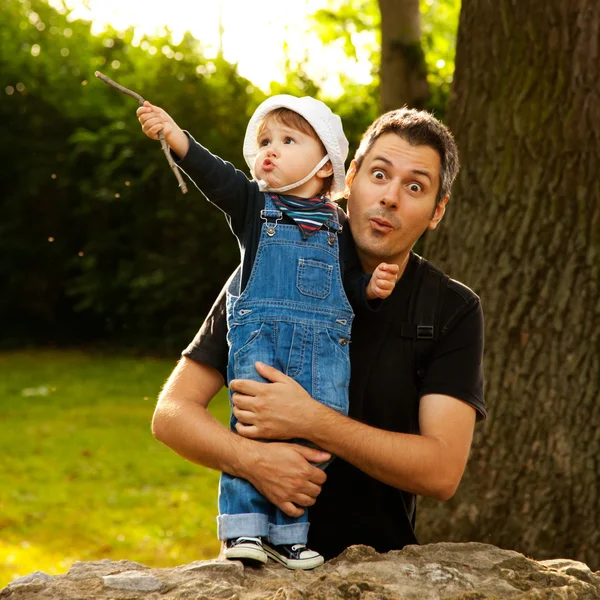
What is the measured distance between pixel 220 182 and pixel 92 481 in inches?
199

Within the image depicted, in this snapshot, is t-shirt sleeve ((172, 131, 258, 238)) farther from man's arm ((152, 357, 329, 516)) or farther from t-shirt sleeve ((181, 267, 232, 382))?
man's arm ((152, 357, 329, 516))

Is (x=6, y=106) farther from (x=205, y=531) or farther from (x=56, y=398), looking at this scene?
(x=205, y=531)

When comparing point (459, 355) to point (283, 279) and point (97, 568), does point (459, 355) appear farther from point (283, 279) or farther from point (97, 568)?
point (97, 568)

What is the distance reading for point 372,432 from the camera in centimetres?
249

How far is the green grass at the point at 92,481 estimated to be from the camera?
591 cm

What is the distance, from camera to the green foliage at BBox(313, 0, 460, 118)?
870 cm

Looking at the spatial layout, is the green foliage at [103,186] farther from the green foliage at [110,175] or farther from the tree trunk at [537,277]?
the tree trunk at [537,277]

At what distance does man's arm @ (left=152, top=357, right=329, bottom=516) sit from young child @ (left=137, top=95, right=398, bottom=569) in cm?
5

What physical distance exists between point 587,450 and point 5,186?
9098 mm

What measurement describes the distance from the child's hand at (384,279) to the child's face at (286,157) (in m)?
0.37

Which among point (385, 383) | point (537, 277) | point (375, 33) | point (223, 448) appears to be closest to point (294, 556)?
point (223, 448)

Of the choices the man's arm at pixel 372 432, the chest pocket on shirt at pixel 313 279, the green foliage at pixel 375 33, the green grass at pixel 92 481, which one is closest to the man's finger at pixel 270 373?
the man's arm at pixel 372 432

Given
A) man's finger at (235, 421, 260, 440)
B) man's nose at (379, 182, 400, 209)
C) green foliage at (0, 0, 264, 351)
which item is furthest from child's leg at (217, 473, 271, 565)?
green foliage at (0, 0, 264, 351)

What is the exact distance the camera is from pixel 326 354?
2.50 metres
